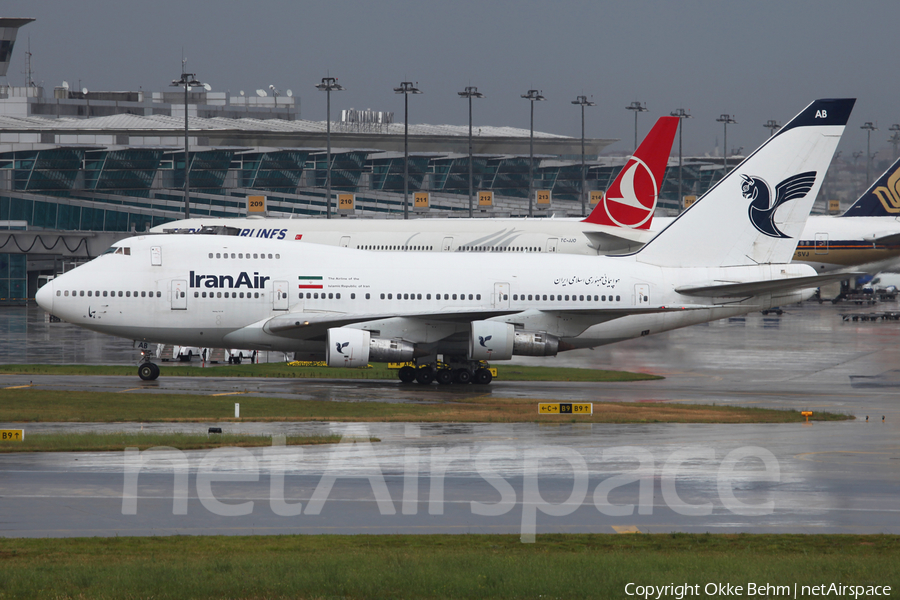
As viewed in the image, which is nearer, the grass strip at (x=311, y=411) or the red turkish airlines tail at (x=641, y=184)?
the grass strip at (x=311, y=411)

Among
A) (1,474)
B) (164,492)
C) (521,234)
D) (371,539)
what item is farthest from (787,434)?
(521,234)

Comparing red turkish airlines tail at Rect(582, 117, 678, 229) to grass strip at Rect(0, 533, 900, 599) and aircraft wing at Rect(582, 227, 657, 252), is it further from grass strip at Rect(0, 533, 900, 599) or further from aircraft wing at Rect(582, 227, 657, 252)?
grass strip at Rect(0, 533, 900, 599)

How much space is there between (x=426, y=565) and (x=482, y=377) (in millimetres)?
24301

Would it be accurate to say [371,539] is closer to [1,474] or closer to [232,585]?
[232,585]

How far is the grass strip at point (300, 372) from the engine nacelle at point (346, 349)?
4907 millimetres

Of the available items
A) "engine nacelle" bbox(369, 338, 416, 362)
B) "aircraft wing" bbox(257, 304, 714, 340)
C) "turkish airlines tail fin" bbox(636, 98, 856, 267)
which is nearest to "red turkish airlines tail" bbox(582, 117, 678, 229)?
"turkish airlines tail fin" bbox(636, 98, 856, 267)

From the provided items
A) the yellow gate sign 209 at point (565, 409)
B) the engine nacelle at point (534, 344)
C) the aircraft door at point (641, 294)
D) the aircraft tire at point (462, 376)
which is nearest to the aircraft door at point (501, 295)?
the engine nacelle at point (534, 344)

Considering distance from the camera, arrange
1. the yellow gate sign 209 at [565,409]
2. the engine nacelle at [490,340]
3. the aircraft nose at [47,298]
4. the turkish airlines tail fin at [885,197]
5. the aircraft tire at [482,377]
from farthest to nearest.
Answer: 1. the turkish airlines tail fin at [885,197]
2. the aircraft tire at [482,377]
3. the aircraft nose at [47,298]
4. the engine nacelle at [490,340]
5. the yellow gate sign 209 at [565,409]

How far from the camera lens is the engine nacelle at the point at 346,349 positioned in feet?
117

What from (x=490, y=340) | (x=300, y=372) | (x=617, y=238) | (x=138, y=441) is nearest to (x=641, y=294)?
(x=490, y=340)

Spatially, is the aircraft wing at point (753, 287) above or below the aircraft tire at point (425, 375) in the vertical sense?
above

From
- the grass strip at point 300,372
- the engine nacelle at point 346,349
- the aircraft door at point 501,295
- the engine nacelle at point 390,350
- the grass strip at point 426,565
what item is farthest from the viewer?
the grass strip at point 300,372

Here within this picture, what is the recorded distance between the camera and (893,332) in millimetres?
64375

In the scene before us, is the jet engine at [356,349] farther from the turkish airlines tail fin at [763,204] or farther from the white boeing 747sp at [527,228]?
the white boeing 747sp at [527,228]
